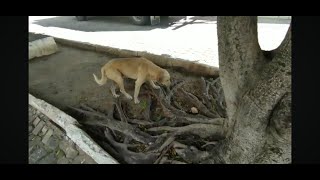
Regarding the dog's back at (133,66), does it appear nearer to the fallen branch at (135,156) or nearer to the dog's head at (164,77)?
the dog's head at (164,77)

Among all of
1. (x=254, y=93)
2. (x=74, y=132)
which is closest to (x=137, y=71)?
(x=74, y=132)

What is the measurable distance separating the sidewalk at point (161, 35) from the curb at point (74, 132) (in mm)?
3087

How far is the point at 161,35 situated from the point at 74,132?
6.80 m

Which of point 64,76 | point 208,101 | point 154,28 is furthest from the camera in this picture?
point 154,28

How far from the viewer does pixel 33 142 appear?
548 centimetres

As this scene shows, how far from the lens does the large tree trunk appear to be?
10.6 ft

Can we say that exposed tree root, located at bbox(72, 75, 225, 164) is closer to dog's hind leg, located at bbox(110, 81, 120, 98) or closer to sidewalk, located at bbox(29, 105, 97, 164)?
dog's hind leg, located at bbox(110, 81, 120, 98)

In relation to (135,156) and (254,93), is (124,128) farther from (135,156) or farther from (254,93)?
(254,93)

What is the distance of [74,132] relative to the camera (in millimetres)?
5027

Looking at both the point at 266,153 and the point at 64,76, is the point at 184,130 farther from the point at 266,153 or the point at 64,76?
the point at 64,76

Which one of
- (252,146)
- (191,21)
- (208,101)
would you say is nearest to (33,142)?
(208,101)

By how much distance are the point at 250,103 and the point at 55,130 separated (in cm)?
327

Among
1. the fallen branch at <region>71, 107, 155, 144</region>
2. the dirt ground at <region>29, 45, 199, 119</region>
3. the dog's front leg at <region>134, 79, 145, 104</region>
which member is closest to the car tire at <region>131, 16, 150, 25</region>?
the dirt ground at <region>29, 45, 199, 119</region>

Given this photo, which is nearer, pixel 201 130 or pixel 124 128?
pixel 201 130
